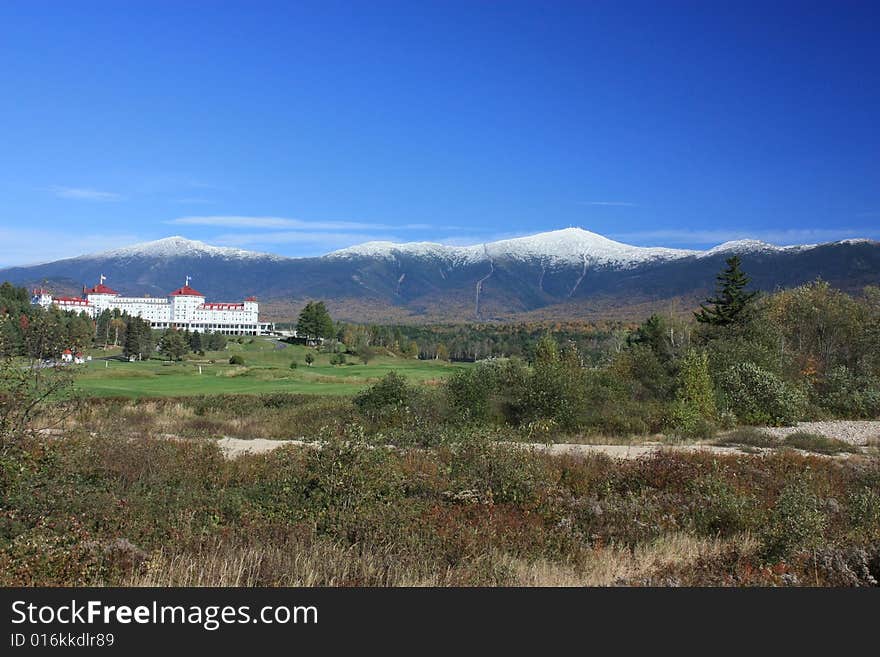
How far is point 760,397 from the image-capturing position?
1074 inches

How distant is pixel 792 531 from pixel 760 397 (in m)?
20.9

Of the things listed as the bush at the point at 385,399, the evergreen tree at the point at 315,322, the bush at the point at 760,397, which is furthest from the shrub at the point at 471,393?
the evergreen tree at the point at 315,322

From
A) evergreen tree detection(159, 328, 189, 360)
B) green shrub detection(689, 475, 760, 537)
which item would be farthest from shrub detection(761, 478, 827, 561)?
evergreen tree detection(159, 328, 189, 360)

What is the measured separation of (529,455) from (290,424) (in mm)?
13662

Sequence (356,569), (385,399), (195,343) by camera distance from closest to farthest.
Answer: (356,569), (385,399), (195,343)

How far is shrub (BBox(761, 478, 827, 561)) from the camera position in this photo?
8.04 m

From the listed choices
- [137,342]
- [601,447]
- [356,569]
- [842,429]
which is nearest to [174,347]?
[137,342]

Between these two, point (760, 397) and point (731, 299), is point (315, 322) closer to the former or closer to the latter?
point (731, 299)

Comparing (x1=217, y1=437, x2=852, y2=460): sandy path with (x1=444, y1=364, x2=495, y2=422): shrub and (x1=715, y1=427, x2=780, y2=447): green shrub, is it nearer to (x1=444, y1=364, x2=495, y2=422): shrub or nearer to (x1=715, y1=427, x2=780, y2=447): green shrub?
(x1=715, y1=427, x2=780, y2=447): green shrub

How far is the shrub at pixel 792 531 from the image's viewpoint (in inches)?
316

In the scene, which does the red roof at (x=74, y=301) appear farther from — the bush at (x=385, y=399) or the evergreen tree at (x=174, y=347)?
the bush at (x=385, y=399)

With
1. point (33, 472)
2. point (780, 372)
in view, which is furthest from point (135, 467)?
point (780, 372)

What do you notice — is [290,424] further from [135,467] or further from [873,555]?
[873,555]

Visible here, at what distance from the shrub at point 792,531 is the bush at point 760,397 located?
1930 cm
